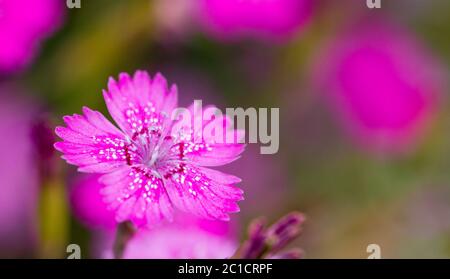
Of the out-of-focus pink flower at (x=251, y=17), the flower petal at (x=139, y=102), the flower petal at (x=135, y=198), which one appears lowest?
the flower petal at (x=135, y=198)

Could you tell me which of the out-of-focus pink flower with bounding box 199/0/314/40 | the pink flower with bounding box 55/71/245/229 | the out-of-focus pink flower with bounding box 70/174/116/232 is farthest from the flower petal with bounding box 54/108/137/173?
the out-of-focus pink flower with bounding box 199/0/314/40

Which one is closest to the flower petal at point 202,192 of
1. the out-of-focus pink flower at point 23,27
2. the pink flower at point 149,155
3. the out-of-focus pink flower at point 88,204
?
the pink flower at point 149,155

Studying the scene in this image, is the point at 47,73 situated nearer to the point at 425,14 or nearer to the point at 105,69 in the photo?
the point at 105,69

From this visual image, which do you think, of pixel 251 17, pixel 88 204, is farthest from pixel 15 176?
pixel 251 17

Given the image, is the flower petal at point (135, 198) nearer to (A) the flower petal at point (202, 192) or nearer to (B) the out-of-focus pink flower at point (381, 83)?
(A) the flower petal at point (202, 192)

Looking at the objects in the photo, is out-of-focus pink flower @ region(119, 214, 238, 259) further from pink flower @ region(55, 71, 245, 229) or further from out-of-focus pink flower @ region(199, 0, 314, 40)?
out-of-focus pink flower @ region(199, 0, 314, 40)

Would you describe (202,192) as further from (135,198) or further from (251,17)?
(251,17)

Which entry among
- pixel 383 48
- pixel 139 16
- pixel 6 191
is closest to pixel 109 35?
pixel 139 16
